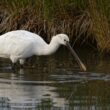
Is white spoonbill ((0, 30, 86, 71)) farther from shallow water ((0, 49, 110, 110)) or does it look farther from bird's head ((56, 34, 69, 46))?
shallow water ((0, 49, 110, 110))

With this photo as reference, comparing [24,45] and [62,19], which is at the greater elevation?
[62,19]

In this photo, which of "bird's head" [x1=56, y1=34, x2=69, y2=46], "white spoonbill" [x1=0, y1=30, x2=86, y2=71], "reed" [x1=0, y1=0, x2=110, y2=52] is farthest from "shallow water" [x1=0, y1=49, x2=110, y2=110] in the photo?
"reed" [x1=0, y1=0, x2=110, y2=52]

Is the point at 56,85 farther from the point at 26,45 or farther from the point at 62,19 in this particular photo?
the point at 62,19

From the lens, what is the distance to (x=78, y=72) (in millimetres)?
14406

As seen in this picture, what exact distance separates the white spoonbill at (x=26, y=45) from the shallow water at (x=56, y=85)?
0.38 m

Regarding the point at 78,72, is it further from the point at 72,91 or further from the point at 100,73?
the point at 72,91

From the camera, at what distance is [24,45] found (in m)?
14.9

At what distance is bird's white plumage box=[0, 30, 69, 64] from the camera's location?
587 inches

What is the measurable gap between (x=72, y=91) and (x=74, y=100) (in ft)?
3.02

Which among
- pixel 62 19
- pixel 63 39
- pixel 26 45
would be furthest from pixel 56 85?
pixel 62 19

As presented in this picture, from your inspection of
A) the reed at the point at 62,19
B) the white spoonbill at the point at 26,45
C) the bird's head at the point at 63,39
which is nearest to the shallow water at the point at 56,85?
the white spoonbill at the point at 26,45

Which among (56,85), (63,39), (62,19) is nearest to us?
(56,85)

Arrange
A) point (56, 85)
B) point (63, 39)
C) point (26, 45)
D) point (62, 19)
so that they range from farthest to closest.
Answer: point (62, 19)
point (26, 45)
point (63, 39)
point (56, 85)

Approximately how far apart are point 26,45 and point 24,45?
0.15ft
